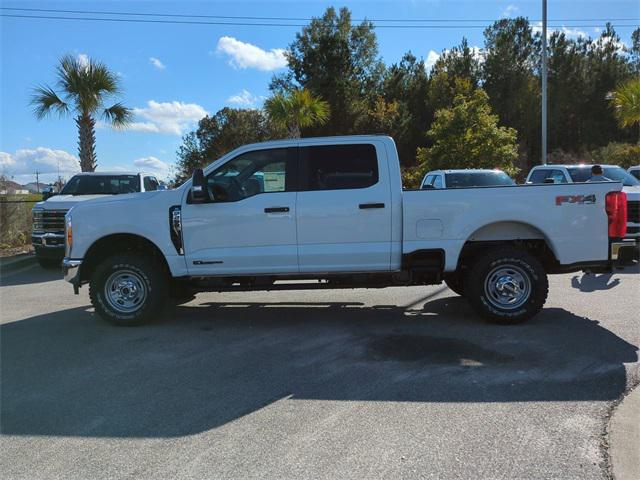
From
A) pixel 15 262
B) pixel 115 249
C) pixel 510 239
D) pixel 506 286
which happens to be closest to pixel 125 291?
pixel 115 249

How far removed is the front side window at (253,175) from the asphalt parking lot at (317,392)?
169 cm

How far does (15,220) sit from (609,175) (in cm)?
1580

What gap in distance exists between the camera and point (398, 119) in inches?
1612

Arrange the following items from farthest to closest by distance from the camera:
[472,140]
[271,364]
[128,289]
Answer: [472,140], [128,289], [271,364]

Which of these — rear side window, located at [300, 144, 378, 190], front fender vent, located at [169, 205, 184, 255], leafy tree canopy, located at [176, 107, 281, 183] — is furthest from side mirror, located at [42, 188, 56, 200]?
leafy tree canopy, located at [176, 107, 281, 183]

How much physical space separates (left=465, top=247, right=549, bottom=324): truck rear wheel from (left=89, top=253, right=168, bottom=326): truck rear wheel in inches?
152

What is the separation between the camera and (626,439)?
3.60 meters

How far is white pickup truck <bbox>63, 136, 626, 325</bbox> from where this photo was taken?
6.29 m

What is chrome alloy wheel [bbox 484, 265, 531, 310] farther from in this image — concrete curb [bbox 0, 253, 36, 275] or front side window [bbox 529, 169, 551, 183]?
concrete curb [bbox 0, 253, 36, 275]

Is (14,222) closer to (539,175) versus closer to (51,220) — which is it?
(51,220)

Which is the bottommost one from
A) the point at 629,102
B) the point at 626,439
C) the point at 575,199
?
the point at 626,439

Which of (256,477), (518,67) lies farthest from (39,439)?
(518,67)

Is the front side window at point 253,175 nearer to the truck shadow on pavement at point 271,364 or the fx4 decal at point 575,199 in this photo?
the truck shadow on pavement at point 271,364

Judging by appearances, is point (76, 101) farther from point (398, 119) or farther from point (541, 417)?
point (398, 119)
